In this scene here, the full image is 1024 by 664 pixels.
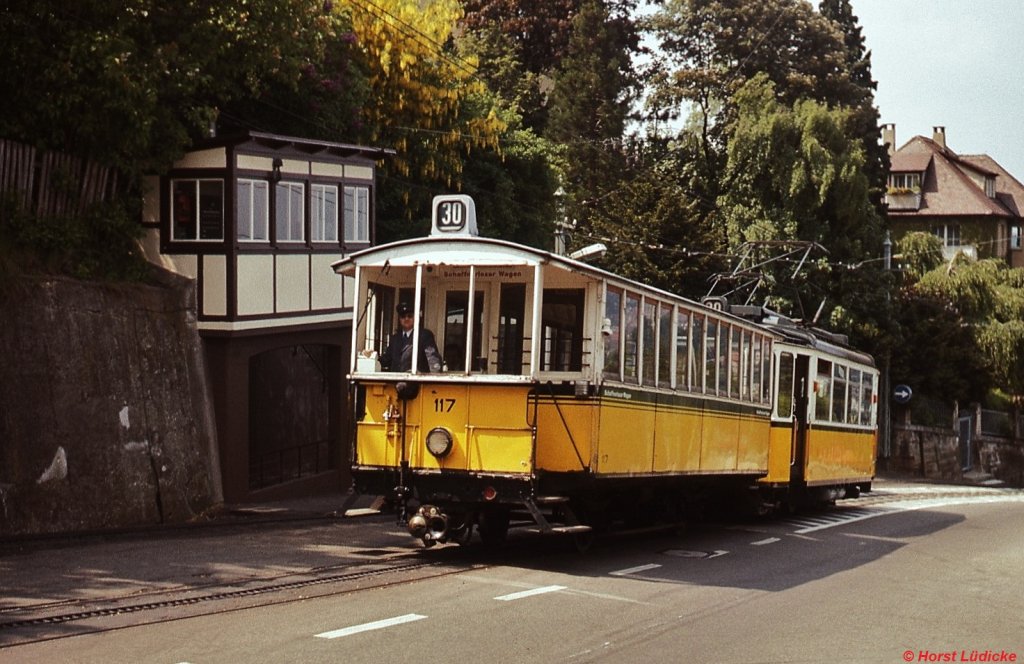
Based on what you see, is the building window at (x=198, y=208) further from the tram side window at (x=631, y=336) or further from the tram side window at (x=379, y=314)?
the tram side window at (x=631, y=336)

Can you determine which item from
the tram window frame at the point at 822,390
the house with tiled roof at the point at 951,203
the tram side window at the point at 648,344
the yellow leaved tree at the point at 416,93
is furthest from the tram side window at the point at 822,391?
the house with tiled roof at the point at 951,203

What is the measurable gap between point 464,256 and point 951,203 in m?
76.1

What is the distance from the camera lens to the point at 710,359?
18359mm

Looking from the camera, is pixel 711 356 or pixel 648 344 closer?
pixel 648 344

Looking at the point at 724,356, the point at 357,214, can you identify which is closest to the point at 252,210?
the point at 357,214

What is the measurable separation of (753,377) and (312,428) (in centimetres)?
1217

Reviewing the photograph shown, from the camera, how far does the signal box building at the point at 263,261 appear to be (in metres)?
23.7

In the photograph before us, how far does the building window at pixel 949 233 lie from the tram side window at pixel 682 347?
235ft

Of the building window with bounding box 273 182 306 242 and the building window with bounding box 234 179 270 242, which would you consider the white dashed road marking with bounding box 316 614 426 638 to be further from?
the building window with bounding box 273 182 306 242

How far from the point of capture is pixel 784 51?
5797cm

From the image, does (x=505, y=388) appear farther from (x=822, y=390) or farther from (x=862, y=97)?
(x=862, y=97)

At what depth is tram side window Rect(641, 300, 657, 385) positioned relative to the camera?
16.0m

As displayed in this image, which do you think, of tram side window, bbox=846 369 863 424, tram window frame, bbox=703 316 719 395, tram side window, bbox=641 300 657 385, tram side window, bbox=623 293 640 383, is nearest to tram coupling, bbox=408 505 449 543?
tram side window, bbox=623 293 640 383

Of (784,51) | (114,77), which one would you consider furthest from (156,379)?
(784,51)
